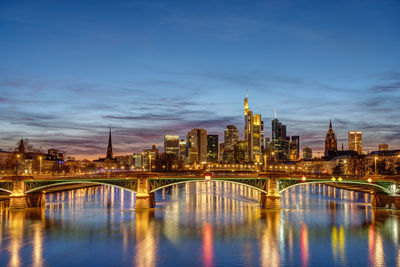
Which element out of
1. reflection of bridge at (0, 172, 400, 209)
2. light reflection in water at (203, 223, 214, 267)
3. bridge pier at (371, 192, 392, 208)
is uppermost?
reflection of bridge at (0, 172, 400, 209)

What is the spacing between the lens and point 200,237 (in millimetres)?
61094

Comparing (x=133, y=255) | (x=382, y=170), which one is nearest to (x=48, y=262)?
(x=133, y=255)

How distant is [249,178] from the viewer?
88.2 m

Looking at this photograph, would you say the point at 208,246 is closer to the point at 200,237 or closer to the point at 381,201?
the point at 200,237

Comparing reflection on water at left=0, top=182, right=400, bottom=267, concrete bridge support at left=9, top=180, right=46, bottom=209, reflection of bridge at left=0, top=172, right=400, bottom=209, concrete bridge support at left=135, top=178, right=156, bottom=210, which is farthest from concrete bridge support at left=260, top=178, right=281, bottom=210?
concrete bridge support at left=9, top=180, right=46, bottom=209

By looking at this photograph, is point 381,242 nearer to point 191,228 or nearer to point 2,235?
point 191,228

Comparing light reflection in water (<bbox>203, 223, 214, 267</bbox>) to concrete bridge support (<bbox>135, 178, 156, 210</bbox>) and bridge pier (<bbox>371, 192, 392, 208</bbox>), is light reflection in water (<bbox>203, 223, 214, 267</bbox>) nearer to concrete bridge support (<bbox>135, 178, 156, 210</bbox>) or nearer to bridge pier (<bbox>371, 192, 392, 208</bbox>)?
concrete bridge support (<bbox>135, 178, 156, 210</bbox>)

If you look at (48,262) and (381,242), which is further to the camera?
(381,242)

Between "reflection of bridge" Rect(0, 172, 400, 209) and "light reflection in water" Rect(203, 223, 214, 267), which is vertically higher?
"reflection of bridge" Rect(0, 172, 400, 209)

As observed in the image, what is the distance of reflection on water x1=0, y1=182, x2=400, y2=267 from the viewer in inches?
1935

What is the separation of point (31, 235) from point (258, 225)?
3711 cm

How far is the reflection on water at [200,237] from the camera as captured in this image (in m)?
49.2

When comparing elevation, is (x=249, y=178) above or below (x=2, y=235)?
above

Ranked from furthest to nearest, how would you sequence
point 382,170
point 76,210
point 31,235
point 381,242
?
1. point 382,170
2. point 76,210
3. point 31,235
4. point 381,242
